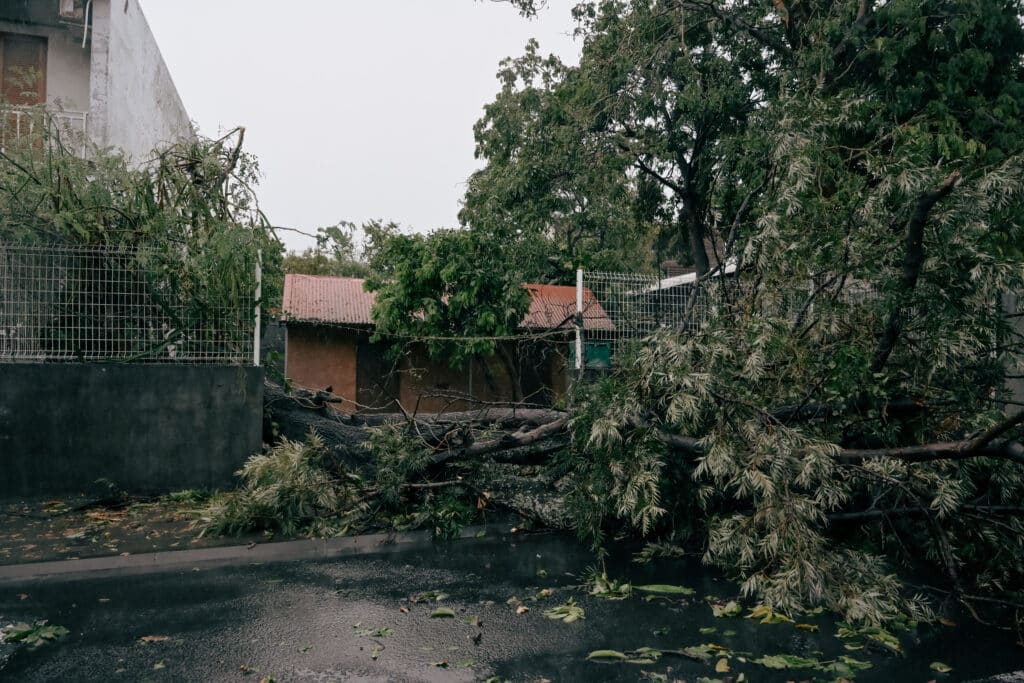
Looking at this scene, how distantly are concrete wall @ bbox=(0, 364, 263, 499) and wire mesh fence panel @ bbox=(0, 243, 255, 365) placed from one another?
232 mm

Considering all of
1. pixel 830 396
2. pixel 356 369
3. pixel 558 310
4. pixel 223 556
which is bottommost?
pixel 223 556

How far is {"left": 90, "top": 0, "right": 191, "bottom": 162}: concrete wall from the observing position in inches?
483

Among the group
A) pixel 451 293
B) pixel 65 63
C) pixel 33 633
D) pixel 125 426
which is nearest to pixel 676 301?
pixel 125 426

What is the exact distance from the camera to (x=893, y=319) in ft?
17.0

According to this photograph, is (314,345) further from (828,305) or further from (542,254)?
(828,305)

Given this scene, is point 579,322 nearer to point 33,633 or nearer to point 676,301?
point 676,301

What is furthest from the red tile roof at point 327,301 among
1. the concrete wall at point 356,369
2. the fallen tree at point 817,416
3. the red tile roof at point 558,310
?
the fallen tree at point 817,416

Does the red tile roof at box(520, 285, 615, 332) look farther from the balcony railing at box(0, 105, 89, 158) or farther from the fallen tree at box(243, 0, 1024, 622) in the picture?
the balcony railing at box(0, 105, 89, 158)

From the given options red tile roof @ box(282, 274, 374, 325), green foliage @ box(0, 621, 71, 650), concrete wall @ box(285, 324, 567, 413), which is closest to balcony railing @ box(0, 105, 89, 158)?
green foliage @ box(0, 621, 71, 650)

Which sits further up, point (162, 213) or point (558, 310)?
point (162, 213)

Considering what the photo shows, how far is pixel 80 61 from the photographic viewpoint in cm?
1323

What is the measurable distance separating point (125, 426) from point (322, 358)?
10026mm

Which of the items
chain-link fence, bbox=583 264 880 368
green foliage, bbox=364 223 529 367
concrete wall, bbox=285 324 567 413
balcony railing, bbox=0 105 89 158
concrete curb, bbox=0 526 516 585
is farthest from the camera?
concrete wall, bbox=285 324 567 413

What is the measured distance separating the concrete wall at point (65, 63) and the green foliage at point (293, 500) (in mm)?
9899
